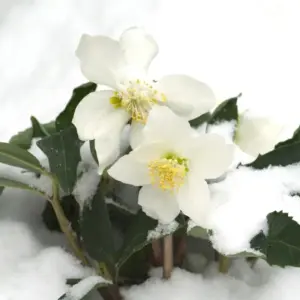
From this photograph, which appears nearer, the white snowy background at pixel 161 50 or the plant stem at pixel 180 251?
the plant stem at pixel 180 251

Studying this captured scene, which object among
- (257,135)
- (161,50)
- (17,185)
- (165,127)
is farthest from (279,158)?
(161,50)

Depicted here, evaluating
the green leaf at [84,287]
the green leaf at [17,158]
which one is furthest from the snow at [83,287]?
the green leaf at [17,158]

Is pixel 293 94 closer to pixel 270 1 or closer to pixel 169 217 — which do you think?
pixel 270 1

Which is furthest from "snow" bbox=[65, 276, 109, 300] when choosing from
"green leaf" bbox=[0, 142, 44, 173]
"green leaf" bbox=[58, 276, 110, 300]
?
"green leaf" bbox=[0, 142, 44, 173]

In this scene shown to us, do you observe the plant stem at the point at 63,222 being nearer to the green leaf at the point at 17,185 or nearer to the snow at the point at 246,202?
the green leaf at the point at 17,185

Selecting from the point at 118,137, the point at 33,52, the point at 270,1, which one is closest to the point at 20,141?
the point at 118,137
